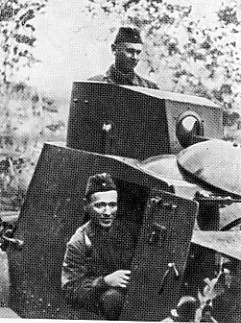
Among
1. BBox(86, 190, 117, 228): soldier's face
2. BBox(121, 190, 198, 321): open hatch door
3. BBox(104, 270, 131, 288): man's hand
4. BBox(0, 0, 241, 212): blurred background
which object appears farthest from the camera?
BBox(0, 0, 241, 212): blurred background

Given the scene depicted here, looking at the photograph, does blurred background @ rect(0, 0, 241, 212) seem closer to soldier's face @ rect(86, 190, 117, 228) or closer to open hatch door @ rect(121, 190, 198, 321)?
soldier's face @ rect(86, 190, 117, 228)

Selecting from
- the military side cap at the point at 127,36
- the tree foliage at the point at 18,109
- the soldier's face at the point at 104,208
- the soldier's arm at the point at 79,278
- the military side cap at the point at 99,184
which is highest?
the military side cap at the point at 127,36

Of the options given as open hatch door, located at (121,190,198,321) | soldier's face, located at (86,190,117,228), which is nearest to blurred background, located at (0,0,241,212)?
soldier's face, located at (86,190,117,228)

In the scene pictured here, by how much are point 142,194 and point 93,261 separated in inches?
17.0

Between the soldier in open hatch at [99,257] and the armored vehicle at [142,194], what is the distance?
47mm

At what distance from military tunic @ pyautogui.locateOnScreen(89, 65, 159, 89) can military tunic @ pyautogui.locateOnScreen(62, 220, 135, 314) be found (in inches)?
30.1

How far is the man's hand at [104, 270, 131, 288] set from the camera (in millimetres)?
3908

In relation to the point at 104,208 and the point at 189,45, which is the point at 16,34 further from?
the point at 104,208

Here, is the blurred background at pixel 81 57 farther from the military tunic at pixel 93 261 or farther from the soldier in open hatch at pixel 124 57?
the military tunic at pixel 93 261

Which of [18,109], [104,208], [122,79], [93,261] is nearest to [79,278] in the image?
[93,261]

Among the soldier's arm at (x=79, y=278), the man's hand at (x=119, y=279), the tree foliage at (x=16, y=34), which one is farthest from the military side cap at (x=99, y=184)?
the tree foliage at (x=16, y=34)

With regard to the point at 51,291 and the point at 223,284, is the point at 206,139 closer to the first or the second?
the point at 223,284

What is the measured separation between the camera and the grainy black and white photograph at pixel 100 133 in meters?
3.99

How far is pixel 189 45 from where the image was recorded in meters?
4.20
